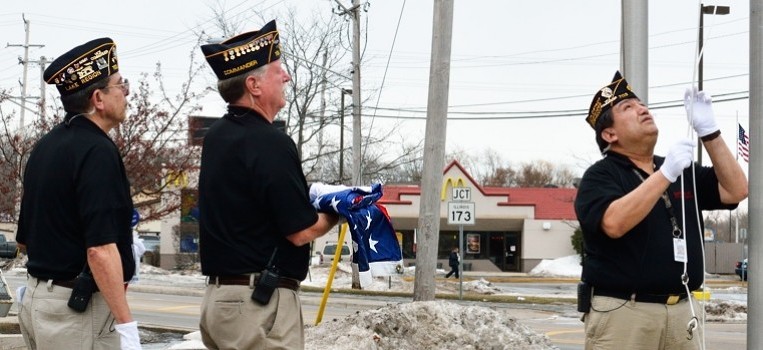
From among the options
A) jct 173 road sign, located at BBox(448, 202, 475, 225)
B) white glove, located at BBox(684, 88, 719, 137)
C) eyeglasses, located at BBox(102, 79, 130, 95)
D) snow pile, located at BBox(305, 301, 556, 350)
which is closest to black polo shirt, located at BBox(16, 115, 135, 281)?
eyeglasses, located at BBox(102, 79, 130, 95)

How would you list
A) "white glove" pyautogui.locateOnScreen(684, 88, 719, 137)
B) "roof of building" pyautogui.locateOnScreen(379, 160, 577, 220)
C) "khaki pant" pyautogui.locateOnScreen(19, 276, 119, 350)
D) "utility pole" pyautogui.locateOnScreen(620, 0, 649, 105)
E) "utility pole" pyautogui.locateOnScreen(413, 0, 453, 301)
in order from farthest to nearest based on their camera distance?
"roof of building" pyautogui.locateOnScreen(379, 160, 577, 220), "utility pole" pyautogui.locateOnScreen(413, 0, 453, 301), "utility pole" pyautogui.locateOnScreen(620, 0, 649, 105), "white glove" pyautogui.locateOnScreen(684, 88, 719, 137), "khaki pant" pyautogui.locateOnScreen(19, 276, 119, 350)

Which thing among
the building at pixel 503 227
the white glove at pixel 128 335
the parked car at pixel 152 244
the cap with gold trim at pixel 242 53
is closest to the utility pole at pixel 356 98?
the building at pixel 503 227

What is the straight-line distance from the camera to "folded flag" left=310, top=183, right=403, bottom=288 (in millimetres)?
4570

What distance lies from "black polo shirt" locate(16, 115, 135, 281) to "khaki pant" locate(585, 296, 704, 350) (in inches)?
80.7

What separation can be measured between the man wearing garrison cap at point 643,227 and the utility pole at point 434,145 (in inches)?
573

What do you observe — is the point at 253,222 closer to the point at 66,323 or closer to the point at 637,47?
the point at 66,323

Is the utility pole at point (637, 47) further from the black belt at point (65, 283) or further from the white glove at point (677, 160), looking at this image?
the black belt at point (65, 283)

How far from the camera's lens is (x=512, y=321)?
1131 cm

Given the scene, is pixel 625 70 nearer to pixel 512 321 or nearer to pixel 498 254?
pixel 512 321

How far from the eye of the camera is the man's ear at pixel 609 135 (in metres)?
4.77

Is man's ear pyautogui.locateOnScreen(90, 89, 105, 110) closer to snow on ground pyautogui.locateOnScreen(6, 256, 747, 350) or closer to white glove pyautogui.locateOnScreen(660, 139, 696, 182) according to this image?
white glove pyautogui.locateOnScreen(660, 139, 696, 182)

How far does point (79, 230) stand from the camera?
173 inches

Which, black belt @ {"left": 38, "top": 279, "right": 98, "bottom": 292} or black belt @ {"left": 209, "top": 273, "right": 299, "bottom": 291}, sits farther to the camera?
black belt @ {"left": 38, "top": 279, "right": 98, "bottom": 292}

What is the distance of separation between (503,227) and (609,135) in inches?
2081
